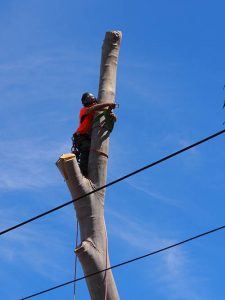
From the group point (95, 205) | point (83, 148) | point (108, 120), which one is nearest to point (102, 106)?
point (108, 120)

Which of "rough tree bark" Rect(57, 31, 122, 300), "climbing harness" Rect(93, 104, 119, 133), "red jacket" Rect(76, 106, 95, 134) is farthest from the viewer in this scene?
"red jacket" Rect(76, 106, 95, 134)

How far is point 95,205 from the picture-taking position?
7.63 metres

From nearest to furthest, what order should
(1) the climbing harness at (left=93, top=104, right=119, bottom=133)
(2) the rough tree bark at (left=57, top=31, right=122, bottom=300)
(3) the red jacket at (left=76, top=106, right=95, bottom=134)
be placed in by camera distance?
1. (2) the rough tree bark at (left=57, top=31, right=122, bottom=300)
2. (1) the climbing harness at (left=93, top=104, right=119, bottom=133)
3. (3) the red jacket at (left=76, top=106, right=95, bottom=134)

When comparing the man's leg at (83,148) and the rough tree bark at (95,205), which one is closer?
the rough tree bark at (95,205)

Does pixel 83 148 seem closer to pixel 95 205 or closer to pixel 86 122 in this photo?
pixel 86 122

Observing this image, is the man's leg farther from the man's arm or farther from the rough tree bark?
the man's arm

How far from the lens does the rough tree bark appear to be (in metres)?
7.32

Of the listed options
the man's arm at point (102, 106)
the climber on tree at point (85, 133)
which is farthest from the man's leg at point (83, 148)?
the man's arm at point (102, 106)

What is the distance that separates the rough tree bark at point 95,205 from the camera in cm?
732

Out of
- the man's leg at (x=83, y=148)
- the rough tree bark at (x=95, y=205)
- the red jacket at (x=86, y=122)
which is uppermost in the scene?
the red jacket at (x=86, y=122)

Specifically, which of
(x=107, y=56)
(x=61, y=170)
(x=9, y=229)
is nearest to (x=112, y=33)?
(x=107, y=56)

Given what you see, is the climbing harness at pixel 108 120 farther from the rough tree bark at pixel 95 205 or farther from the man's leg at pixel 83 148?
the man's leg at pixel 83 148

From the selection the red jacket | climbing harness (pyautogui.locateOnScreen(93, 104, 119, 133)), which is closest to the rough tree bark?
climbing harness (pyautogui.locateOnScreen(93, 104, 119, 133))

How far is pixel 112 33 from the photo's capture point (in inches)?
340
